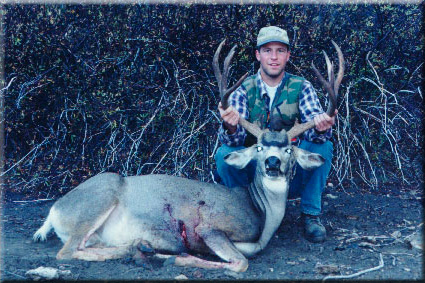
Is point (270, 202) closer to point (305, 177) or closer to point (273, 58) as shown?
point (305, 177)

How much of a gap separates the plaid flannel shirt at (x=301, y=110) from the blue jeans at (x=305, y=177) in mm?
72

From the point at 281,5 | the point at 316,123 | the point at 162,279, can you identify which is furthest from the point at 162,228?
the point at 281,5

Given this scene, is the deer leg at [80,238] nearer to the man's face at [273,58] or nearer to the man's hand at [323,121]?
the man's hand at [323,121]

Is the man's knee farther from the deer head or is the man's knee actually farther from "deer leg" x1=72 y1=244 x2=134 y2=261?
"deer leg" x1=72 y1=244 x2=134 y2=261

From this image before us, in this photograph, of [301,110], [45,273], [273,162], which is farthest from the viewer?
[301,110]

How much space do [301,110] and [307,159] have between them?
0.67m

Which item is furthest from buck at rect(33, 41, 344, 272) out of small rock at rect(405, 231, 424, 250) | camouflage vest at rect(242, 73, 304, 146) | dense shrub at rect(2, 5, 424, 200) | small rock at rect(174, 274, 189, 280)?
dense shrub at rect(2, 5, 424, 200)

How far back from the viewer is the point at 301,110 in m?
4.20

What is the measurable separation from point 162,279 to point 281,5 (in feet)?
12.0

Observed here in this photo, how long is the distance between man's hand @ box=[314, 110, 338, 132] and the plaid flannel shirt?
13cm

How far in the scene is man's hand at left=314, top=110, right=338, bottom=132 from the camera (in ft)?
12.1

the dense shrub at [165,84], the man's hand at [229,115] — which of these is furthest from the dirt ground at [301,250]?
the man's hand at [229,115]

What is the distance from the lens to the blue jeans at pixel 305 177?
3990 mm

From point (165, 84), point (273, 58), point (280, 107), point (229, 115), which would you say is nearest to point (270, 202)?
point (229, 115)
